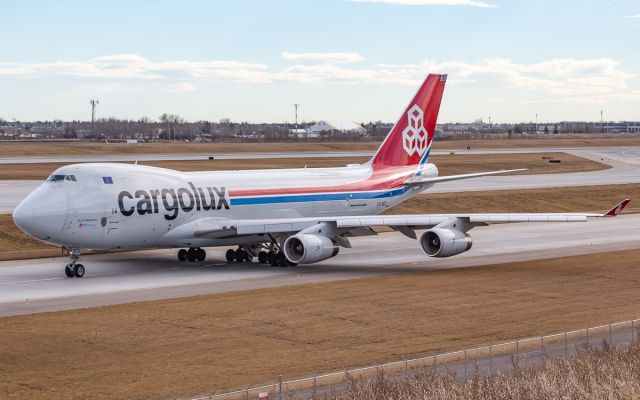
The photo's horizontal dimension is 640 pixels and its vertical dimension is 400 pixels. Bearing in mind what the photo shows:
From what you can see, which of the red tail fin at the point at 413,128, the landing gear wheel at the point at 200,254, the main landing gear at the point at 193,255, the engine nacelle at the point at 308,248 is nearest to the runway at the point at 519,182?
the main landing gear at the point at 193,255

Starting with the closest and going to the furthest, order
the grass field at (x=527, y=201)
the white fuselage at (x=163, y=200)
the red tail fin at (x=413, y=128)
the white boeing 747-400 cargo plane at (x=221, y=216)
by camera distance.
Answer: the white fuselage at (x=163, y=200), the white boeing 747-400 cargo plane at (x=221, y=216), the red tail fin at (x=413, y=128), the grass field at (x=527, y=201)

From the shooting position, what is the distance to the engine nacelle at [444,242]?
51.8m

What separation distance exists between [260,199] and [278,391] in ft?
93.0

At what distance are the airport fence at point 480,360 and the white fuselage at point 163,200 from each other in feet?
70.0

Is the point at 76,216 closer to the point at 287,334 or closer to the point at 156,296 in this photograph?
the point at 156,296

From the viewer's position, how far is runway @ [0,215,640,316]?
146 feet

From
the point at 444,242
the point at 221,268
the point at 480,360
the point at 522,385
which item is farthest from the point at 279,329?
the point at 221,268

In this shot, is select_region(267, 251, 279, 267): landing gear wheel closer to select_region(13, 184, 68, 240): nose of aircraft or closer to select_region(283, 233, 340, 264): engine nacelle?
select_region(283, 233, 340, 264): engine nacelle

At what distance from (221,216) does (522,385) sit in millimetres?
28853

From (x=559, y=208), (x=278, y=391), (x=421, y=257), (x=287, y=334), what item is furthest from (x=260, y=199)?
(x=559, y=208)

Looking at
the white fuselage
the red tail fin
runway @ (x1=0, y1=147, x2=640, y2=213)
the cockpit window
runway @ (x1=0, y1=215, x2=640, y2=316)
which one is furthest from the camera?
runway @ (x1=0, y1=147, x2=640, y2=213)

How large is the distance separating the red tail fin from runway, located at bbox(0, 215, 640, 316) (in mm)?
5272

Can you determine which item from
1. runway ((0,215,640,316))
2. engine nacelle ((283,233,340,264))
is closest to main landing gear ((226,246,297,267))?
runway ((0,215,640,316))

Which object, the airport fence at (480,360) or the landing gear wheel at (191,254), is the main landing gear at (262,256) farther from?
the airport fence at (480,360)
